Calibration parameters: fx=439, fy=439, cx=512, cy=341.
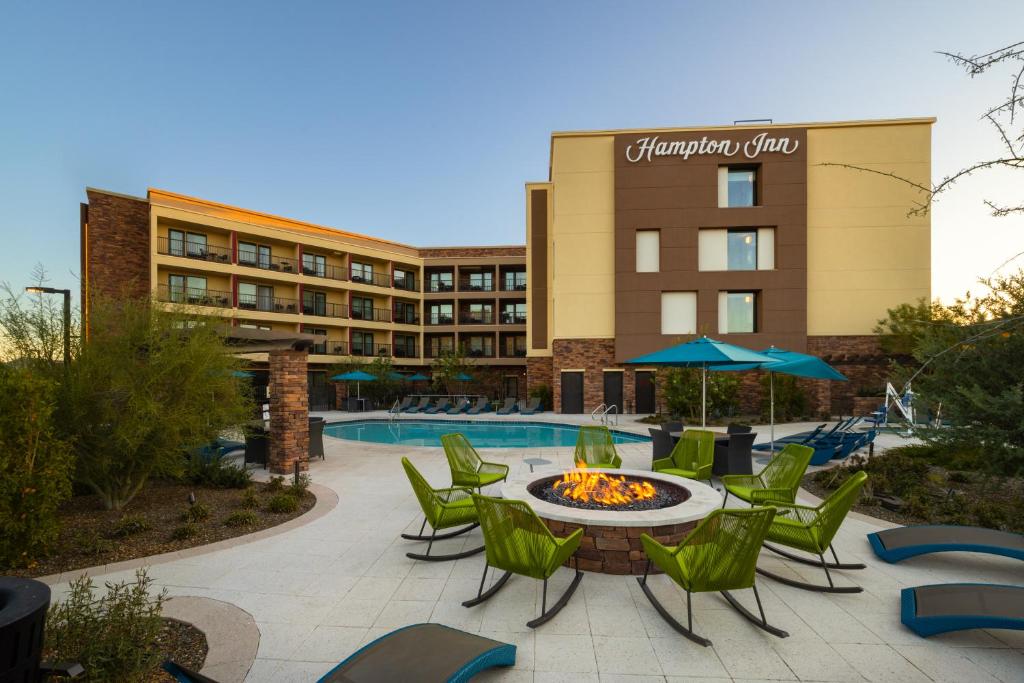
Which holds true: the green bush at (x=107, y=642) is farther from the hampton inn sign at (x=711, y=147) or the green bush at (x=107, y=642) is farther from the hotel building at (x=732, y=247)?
the hampton inn sign at (x=711, y=147)

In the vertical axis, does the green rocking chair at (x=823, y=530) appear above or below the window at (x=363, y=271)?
below

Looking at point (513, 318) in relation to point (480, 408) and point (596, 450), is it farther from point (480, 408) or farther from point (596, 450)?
point (596, 450)

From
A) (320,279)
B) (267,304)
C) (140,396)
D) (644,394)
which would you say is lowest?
(644,394)

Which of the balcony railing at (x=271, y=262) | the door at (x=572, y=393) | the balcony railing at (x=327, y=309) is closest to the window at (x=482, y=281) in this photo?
the balcony railing at (x=327, y=309)

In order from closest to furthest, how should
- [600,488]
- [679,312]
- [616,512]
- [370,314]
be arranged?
1. [616,512]
2. [600,488]
3. [679,312]
4. [370,314]

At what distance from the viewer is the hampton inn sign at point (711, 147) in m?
19.7

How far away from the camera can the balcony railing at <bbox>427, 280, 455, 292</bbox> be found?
33.7 m

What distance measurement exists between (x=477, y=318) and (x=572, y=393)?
13623mm

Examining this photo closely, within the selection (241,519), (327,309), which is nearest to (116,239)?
(327,309)

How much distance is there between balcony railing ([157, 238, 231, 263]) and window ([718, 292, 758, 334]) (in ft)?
92.0

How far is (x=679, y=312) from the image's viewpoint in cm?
2042

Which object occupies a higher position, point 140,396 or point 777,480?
point 140,396

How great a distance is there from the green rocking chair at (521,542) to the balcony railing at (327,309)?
29.0m

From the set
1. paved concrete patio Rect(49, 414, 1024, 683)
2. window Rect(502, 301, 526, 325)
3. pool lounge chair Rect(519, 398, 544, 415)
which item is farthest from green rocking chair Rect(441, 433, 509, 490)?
window Rect(502, 301, 526, 325)
